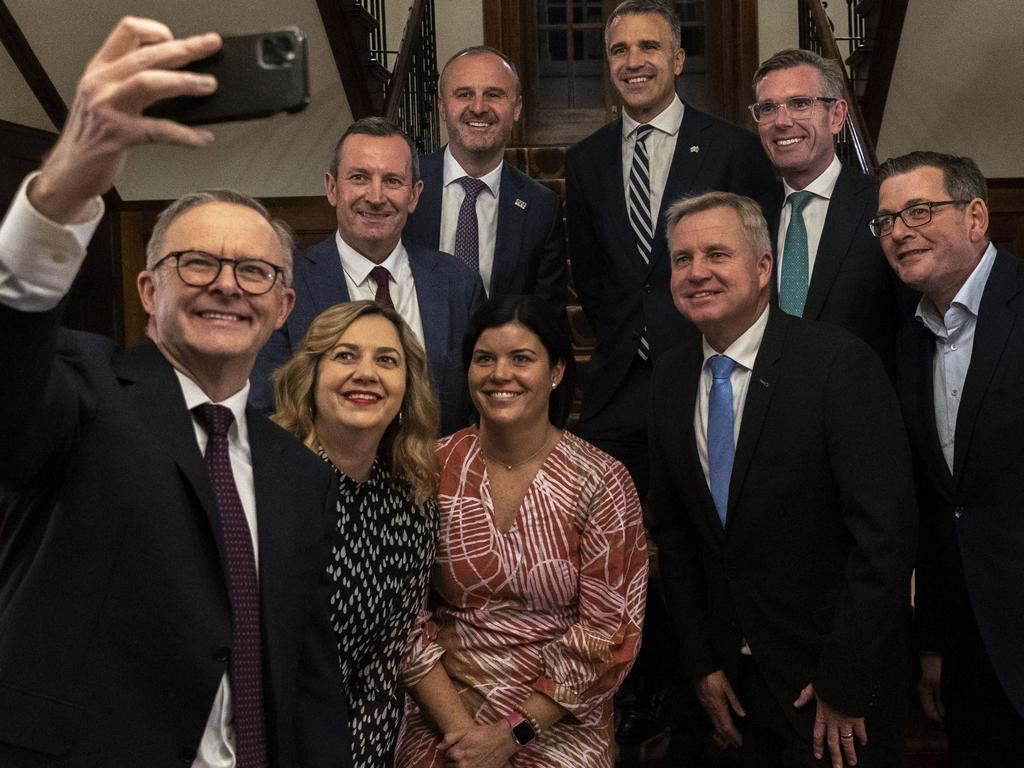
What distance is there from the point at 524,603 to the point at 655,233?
1241 mm

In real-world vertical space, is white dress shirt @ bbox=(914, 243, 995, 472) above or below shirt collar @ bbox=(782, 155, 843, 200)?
below

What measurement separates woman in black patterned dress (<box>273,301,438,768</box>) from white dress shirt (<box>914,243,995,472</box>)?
1154 millimetres

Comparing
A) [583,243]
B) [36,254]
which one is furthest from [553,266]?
[36,254]

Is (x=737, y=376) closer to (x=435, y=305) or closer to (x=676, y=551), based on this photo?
(x=676, y=551)

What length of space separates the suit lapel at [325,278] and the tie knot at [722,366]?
39.5 inches

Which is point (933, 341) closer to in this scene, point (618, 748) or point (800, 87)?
point (800, 87)

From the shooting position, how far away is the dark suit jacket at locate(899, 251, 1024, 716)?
109 inches

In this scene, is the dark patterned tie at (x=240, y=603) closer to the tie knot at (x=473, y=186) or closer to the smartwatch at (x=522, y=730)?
the smartwatch at (x=522, y=730)

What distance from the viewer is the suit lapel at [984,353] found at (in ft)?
9.20

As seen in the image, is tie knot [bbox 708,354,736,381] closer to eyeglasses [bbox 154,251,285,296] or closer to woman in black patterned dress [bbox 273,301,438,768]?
woman in black patterned dress [bbox 273,301,438,768]

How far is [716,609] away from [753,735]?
0.96 feet

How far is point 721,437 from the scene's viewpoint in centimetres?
290

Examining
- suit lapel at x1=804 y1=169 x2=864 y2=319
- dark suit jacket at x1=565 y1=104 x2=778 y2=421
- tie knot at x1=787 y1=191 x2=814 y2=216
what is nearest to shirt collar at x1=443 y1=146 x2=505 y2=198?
dark suit jacket at x1=565 y1=104 x2=778 y2=421

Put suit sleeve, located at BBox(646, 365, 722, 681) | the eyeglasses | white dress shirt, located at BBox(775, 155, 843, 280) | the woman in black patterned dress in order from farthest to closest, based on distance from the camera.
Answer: white dress shirt, located at BBox(775, 155, 843, 280)
suit sleeve, located at BBox(646, 365, 722, 681)
the woman in black patterned dress
the eyeglasses
